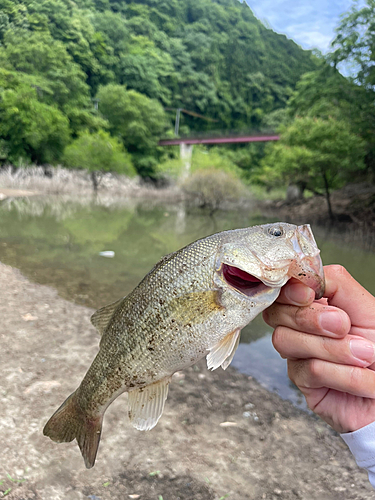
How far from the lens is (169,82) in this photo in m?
71.7

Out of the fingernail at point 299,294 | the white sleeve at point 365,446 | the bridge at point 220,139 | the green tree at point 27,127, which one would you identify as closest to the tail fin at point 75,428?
the fingernail at point 299,294

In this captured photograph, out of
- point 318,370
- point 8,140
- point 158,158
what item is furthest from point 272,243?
point 158,158

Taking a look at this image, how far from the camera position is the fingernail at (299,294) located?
1480 mm

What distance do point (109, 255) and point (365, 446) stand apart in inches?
384

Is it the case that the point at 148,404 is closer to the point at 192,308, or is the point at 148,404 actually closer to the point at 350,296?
the point at 192,308

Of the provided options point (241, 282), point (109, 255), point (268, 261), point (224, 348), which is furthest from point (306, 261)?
point (109, 255)

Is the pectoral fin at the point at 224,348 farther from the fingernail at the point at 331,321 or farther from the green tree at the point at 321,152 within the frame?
the green tree at the point at 321,152

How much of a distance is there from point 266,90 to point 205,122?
18.2 metres

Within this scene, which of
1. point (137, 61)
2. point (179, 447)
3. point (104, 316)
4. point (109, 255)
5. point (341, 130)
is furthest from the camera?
point (137, 61)

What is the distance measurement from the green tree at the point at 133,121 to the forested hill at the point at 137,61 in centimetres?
109

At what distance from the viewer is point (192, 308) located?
4.81 ft

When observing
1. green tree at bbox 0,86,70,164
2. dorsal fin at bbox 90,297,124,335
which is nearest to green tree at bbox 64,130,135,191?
green tree at bbox 0,86,70,164

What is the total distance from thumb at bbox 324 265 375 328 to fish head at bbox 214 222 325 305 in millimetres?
160

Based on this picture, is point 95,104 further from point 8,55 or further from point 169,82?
point 169,82
